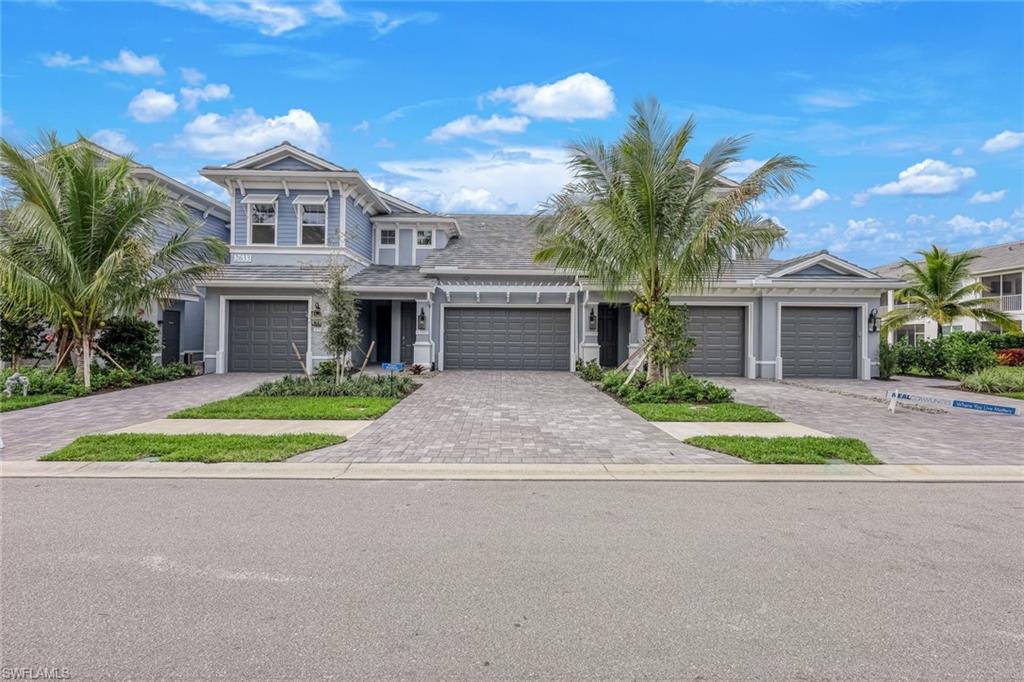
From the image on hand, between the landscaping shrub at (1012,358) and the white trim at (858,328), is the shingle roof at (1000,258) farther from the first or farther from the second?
the white trim at (858,328)

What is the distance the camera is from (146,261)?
572 inches

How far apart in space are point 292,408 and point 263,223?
1134 centimetres

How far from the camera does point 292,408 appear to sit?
10.8 m

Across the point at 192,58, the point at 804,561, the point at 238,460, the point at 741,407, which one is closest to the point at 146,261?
the point at 192,58

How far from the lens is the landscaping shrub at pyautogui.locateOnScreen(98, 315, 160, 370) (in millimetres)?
15898

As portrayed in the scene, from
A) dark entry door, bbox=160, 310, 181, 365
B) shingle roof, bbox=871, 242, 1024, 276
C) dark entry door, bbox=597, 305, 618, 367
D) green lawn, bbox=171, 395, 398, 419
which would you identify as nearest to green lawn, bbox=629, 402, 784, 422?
green lawn, bbox=171, 395, 398, 419

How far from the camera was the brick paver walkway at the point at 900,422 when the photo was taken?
7838mm

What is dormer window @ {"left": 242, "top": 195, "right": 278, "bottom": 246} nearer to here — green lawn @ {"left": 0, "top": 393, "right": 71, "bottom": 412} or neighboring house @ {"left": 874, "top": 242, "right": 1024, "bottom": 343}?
green lawn @ {"left": 0, "top": 393, "right": 71, "bottom": 412}

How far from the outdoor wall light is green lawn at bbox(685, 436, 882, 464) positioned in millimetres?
12225

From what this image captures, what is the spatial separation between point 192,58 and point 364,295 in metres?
8.08

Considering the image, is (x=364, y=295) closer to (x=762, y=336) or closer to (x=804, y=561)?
(x=762, y=336)

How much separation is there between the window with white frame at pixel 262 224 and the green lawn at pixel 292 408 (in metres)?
9.12

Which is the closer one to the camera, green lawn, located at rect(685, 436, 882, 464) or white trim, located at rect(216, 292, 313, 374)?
green lawn, located at rect(685, 436, 882, 464)

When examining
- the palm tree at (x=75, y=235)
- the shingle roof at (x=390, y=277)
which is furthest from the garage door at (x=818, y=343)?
the palm tree at (x=75, y=235)
